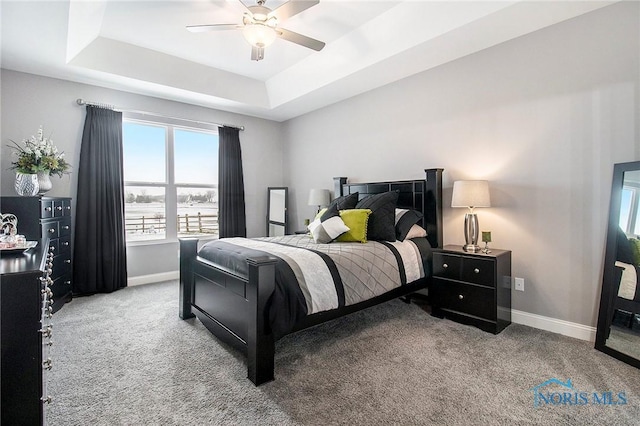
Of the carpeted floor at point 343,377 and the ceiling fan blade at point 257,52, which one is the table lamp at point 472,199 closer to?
the carpeted floor at point 343,377

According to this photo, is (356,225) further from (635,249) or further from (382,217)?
(635,249)

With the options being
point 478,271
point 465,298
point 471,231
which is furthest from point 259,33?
point 465,298

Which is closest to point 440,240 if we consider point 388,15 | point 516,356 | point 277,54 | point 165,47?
point 516,356

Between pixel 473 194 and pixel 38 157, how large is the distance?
4463 millimetres

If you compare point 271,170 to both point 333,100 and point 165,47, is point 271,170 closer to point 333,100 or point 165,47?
point 333,100

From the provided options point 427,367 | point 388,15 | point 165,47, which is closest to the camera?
point 427,367

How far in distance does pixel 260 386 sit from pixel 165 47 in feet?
12.8

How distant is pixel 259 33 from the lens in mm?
2613

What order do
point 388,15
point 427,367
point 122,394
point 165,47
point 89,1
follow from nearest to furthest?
point 122,394
point 427,367
point 89,1
point 388,15
point 165,47

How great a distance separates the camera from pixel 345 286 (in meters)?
2.47

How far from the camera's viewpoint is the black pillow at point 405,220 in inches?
132

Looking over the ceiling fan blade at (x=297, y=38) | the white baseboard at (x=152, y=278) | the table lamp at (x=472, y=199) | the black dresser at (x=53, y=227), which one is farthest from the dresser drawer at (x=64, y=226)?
the table lamp at (x=472, y=199)

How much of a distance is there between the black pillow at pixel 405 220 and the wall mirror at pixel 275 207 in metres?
2.64

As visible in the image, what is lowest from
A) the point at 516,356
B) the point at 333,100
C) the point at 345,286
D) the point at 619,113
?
the point at 516,356
